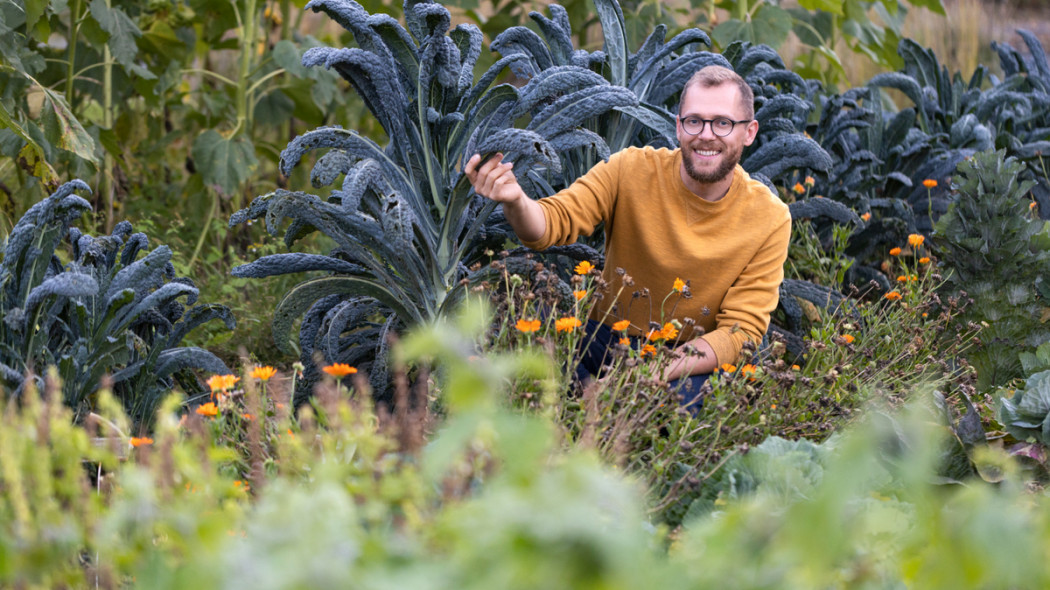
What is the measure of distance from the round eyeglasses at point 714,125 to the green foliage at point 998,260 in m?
0.87

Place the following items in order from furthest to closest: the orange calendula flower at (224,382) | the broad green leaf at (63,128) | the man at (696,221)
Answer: the broad green leaf at (63,128) < the man at (696,221) < the orange calendula flower at (224,382)

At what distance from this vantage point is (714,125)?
2.74 m

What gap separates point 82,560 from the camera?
169 centimetres

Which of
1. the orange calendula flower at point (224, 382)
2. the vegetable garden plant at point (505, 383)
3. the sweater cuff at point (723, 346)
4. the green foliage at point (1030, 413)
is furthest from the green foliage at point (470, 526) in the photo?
the sweater cuff at point (723, 346)

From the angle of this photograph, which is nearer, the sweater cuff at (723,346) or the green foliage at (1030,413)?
the green foliage at (1030,413)

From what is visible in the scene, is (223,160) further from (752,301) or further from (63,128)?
(752,301)

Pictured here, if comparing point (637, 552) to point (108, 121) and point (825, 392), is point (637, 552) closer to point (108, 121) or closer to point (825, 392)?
point (825, 392)

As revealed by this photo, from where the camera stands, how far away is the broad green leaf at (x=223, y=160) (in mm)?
4035

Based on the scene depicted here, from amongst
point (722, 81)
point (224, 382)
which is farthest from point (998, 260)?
point (224, 382)

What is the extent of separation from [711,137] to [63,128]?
7.04 ft

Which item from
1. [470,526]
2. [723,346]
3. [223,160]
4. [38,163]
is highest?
[470,526]

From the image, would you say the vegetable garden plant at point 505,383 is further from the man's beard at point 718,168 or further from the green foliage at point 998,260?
the man's beard at point 718,168

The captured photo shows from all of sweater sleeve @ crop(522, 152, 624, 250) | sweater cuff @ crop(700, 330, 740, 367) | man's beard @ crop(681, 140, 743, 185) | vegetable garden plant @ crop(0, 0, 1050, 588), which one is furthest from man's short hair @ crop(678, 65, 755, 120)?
sweater cuff @ crop(700, 330, 740, 367)

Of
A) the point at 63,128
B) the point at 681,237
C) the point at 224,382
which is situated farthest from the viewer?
the point at 63,128
